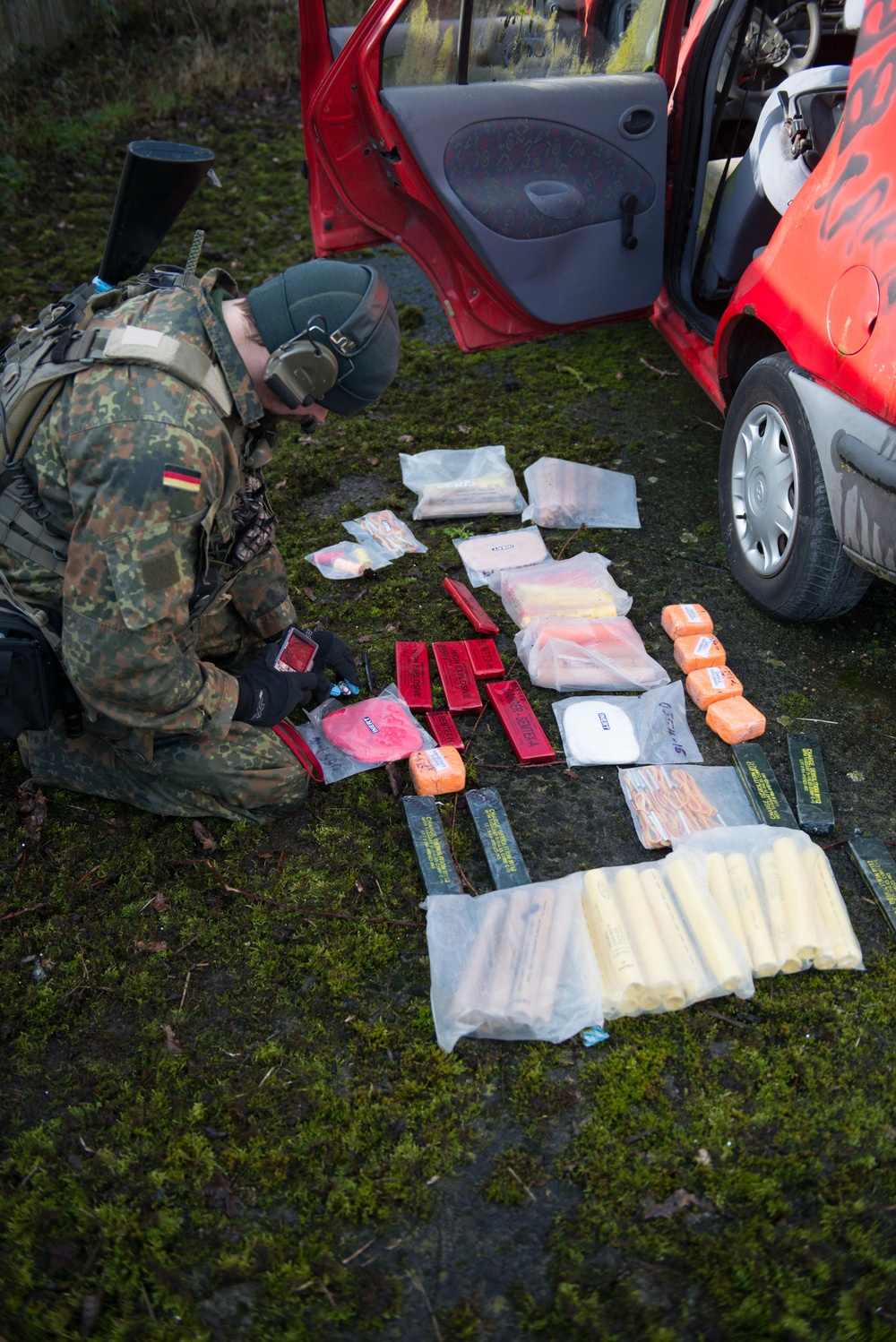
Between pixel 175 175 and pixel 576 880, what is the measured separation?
2.32 metres

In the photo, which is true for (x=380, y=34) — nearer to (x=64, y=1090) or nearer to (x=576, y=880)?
(x=576, y=880)

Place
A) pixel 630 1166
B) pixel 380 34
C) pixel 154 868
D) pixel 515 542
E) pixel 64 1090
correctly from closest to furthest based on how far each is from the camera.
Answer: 1. pixel 630 1166
2. pixel 64 1090
3. pixel 154 868
4. pixel 380 34
5. pixel 515 542

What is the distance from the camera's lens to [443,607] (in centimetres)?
365

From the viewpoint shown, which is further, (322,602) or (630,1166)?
(322,602)

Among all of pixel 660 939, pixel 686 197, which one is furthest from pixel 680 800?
pixel 686 197

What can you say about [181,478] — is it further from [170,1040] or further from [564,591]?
[564,591]

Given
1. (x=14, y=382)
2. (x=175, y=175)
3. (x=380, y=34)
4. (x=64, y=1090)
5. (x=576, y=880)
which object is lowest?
(x=64, y=1090)

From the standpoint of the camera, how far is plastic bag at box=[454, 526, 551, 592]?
12.4ft

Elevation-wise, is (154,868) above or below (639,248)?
below

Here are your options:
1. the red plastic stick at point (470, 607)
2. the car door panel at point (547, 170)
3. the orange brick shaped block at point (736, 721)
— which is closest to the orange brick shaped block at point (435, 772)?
the red plastic stick at point (470, 607)

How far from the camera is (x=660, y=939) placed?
7.77 ft

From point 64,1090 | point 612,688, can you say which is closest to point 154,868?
point 64,1090

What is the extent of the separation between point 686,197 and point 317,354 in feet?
8.41

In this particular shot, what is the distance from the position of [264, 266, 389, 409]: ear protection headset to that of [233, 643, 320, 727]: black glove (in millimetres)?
885
